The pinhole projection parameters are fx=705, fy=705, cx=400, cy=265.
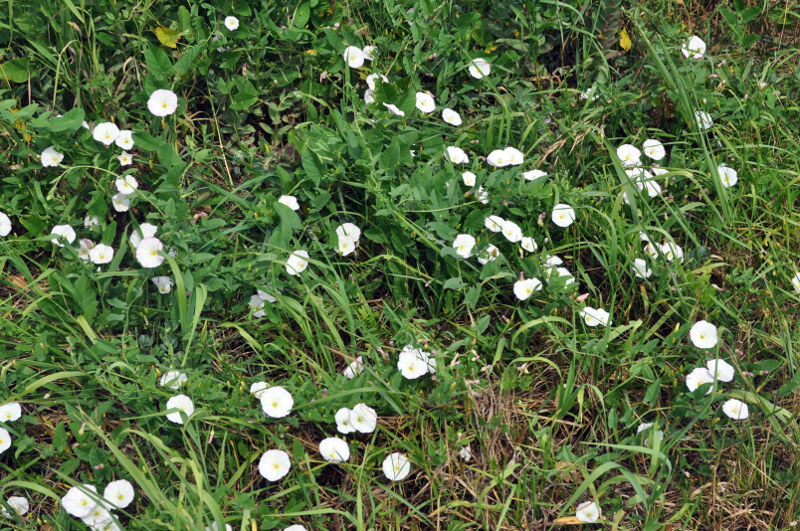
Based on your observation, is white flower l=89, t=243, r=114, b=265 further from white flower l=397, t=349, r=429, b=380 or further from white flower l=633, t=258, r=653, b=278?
white flower l=633, t=258, r=653, b=278

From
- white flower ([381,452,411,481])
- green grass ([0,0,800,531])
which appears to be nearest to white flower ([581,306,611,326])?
green grass ([0,0,800,531])

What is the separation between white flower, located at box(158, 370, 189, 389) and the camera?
199 centimetres

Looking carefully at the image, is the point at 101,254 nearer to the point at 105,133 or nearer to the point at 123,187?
the point at 123,187

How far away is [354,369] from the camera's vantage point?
6.80ft

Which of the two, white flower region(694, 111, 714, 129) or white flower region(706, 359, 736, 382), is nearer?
white flower region(706, 359, 736, 382)

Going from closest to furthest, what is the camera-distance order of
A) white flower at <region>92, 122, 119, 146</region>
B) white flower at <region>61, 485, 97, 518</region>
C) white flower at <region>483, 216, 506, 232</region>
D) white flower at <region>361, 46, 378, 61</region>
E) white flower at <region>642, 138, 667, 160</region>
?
white flower at <region>61, 485, 97, 518</region>, white flower at <region>483, 216, 506, 232</region>, white flower at <region>92, 122, 119, 146</region>, white flower at <region>642, 138, 667, 160</region>, white flower at <region>361, 46, 378, 61</region>

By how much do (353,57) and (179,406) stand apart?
1.43 meters

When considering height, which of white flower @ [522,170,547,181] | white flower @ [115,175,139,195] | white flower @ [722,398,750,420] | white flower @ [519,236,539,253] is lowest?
white flower @ [722,398,750,420]

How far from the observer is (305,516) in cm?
193

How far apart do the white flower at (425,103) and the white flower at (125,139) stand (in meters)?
1.02

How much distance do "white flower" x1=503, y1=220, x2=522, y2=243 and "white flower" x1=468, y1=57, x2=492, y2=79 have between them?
0.69 metres

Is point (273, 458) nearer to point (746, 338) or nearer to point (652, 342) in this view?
point (652, 342)

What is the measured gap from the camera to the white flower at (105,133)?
95.7 inches

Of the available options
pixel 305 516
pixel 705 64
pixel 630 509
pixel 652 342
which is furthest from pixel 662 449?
pixel 705 64
